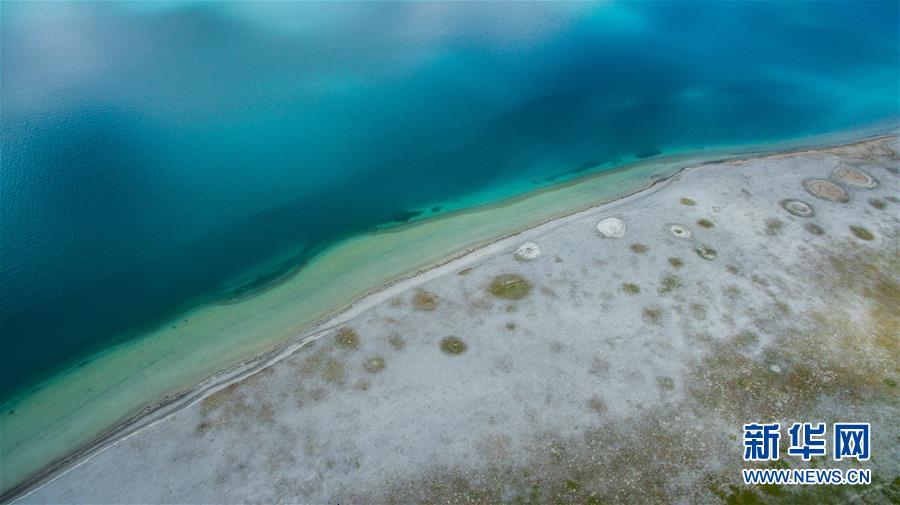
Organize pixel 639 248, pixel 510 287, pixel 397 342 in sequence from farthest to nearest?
pixel 639 248 < pixel 510 287 < pixel 397 342

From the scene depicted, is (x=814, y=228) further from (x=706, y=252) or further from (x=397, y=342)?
(x=397, y=342)

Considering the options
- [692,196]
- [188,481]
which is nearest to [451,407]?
[188,481]

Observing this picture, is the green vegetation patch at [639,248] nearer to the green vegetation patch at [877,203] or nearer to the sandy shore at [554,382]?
the sandy shore at [554,382]

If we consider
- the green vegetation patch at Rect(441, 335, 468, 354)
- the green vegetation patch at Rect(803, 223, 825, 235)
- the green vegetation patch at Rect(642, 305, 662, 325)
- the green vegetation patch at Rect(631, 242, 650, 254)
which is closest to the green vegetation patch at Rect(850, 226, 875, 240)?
the green vegetation patch at Rect(803, 223, 825, 235)

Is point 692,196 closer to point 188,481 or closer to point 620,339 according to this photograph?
point 620,339

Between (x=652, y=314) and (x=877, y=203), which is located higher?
(x=652, y=314)

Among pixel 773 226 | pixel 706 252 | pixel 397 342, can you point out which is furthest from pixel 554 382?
pixel 773 226
